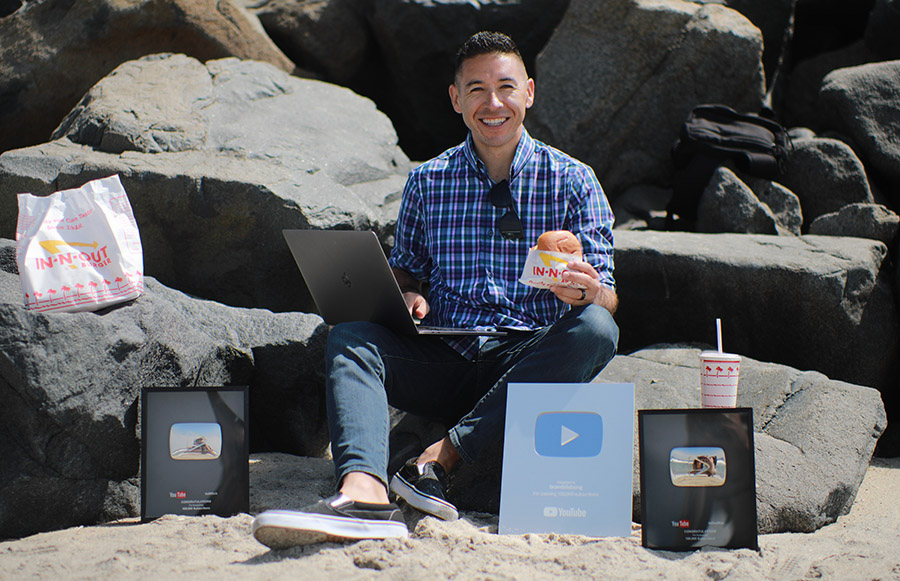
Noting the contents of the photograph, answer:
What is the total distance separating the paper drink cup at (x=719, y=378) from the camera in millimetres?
2641

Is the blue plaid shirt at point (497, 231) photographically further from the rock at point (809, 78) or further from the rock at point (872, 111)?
the rock at point (809, 78)

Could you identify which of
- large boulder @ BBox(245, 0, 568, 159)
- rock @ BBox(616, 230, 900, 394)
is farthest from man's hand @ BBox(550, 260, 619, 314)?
large boulder @ BBox(245, 0, 568, 159)

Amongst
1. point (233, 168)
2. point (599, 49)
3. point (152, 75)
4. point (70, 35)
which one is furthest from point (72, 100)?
point (599, 49)

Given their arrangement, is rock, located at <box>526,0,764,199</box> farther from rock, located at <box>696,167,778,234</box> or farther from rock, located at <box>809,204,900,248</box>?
rock, located at <box>809,204,900,248</box>

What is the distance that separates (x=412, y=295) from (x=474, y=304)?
0.26 metres

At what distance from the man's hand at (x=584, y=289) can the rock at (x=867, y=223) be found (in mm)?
2288

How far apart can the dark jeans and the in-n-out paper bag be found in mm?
740

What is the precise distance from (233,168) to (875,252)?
10.3 feet

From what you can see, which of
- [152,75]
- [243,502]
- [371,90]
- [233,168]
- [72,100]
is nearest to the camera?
[243,502]

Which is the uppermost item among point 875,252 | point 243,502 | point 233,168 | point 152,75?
point 152,75

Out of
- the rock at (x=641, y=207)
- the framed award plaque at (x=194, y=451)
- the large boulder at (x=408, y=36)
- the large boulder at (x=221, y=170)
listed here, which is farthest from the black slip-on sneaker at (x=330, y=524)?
the large boulder at (x=408, y=36)

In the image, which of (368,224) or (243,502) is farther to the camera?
(368,224)

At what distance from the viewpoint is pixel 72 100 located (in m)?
5.39

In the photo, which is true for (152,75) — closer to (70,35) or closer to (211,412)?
(70,35)
